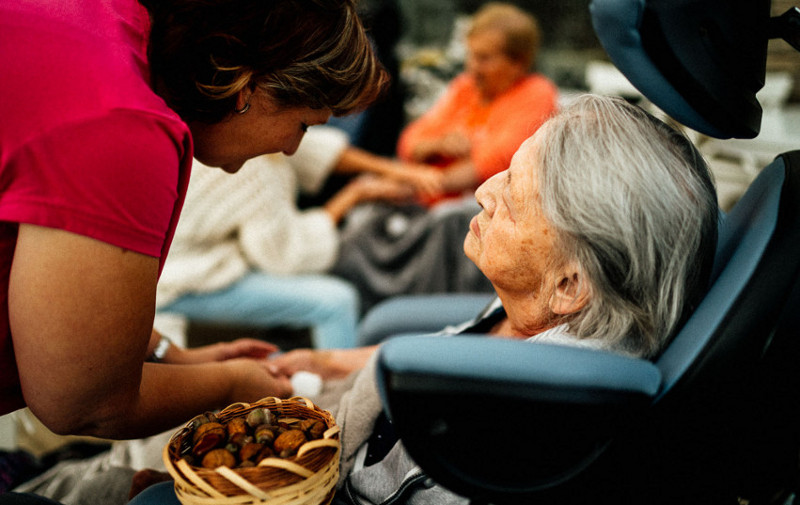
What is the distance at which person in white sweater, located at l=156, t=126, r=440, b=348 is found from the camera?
210 centimetres

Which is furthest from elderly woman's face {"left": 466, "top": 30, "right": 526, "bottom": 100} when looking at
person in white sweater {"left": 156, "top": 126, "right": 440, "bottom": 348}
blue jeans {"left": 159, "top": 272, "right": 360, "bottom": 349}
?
blue jeans {"left": 159, "top": 272, "right": 360, "bottom": 349}

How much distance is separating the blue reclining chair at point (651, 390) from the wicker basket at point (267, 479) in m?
0.15

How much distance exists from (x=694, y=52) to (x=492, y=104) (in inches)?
91.1

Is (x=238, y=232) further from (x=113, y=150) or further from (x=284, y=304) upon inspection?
(x=113, y=150)

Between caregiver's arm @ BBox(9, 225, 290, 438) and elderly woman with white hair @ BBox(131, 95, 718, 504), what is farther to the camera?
elderly woman with white hair @ BBox(131, 95, 718, 504)

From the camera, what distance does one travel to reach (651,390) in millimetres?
831

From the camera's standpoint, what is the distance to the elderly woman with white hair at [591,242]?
951 millimetres

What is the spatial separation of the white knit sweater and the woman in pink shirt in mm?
1063

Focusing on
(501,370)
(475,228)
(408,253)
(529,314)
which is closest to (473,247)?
(475,228)

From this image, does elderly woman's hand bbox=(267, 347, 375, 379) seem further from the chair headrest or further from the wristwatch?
the chair headrest

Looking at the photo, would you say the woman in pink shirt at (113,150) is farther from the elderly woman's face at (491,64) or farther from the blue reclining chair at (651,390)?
the elderly woman's face at (491,64)

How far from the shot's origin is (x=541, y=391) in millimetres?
790

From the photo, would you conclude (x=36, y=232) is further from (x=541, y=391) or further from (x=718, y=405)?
(x=718, y=405)

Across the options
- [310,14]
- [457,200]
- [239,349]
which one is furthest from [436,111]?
[310,14]
